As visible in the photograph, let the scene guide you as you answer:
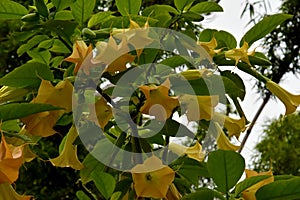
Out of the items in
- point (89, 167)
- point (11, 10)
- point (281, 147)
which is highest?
point (11, 10)

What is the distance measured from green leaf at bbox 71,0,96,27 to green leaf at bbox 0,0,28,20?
0.04 meters

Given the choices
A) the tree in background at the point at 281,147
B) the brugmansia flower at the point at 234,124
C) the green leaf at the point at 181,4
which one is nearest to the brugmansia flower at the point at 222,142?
the brugmansia flower at the point at 234,124

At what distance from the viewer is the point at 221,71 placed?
1.45 ft

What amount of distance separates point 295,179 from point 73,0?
0.70 ft

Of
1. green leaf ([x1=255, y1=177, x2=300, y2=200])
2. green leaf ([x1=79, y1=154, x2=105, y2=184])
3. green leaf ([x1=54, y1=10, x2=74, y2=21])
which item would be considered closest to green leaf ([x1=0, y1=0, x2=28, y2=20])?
green leaf ([x1=54, y1=10, x2=74, y2=21])

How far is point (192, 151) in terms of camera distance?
0.39 metres

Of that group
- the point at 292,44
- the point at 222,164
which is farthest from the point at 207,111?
the point at 292,44

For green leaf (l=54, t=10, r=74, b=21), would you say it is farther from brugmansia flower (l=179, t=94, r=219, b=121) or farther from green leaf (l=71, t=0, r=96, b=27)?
brugmansia flower (l=179, t=94, r=219, b=121)

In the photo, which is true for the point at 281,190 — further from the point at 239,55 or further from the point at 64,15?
the point at 64,15

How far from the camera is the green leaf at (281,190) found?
1.13 feet

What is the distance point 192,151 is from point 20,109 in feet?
0.42

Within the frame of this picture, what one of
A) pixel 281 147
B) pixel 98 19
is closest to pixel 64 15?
pixel 98 19

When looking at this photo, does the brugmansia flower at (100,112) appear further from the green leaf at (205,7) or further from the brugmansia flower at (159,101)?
the green leaf at (205,7)

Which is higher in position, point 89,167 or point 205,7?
point 205,7
